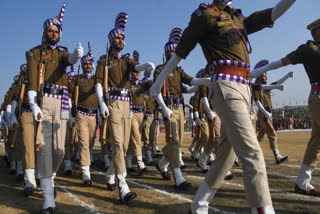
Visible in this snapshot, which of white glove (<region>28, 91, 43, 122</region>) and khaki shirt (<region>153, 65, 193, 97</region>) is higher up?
khaki shirt (<region>153, 65, 193, 97</region>)

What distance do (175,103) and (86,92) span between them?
8.48 ft

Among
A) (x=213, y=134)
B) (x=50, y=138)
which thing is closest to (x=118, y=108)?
(x=50, y=138)

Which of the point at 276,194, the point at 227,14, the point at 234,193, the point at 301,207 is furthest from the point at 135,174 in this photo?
the point at 227,14

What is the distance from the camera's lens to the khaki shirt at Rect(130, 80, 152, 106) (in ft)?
27.7

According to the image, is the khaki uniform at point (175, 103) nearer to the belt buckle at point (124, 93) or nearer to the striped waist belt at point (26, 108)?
the belt buckle at point (124, 93)

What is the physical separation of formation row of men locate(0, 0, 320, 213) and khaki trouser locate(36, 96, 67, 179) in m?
0.01

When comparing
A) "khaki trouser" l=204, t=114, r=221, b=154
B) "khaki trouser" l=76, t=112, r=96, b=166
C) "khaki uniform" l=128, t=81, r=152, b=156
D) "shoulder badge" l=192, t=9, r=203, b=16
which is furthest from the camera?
"khaki uniform" l=128, t=81, r=152, b=156

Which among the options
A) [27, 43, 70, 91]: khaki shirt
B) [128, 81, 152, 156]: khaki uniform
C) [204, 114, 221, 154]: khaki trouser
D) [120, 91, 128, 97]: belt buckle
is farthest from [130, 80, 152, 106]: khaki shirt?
[27, 43, 70, 91]: khaki shirt

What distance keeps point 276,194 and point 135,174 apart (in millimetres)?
3488

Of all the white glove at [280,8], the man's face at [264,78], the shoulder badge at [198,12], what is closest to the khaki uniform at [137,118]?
the man's face at [264,78]

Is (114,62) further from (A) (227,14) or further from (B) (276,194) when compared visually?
(B) (276,194)

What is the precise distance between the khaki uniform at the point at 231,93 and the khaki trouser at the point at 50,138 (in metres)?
2.40

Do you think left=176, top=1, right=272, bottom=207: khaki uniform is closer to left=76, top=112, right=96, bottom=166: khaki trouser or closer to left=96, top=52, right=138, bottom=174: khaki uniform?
left=96, top=52, right=138, bottom=174: khaki uniform

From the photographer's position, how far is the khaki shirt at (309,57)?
12.4ft
